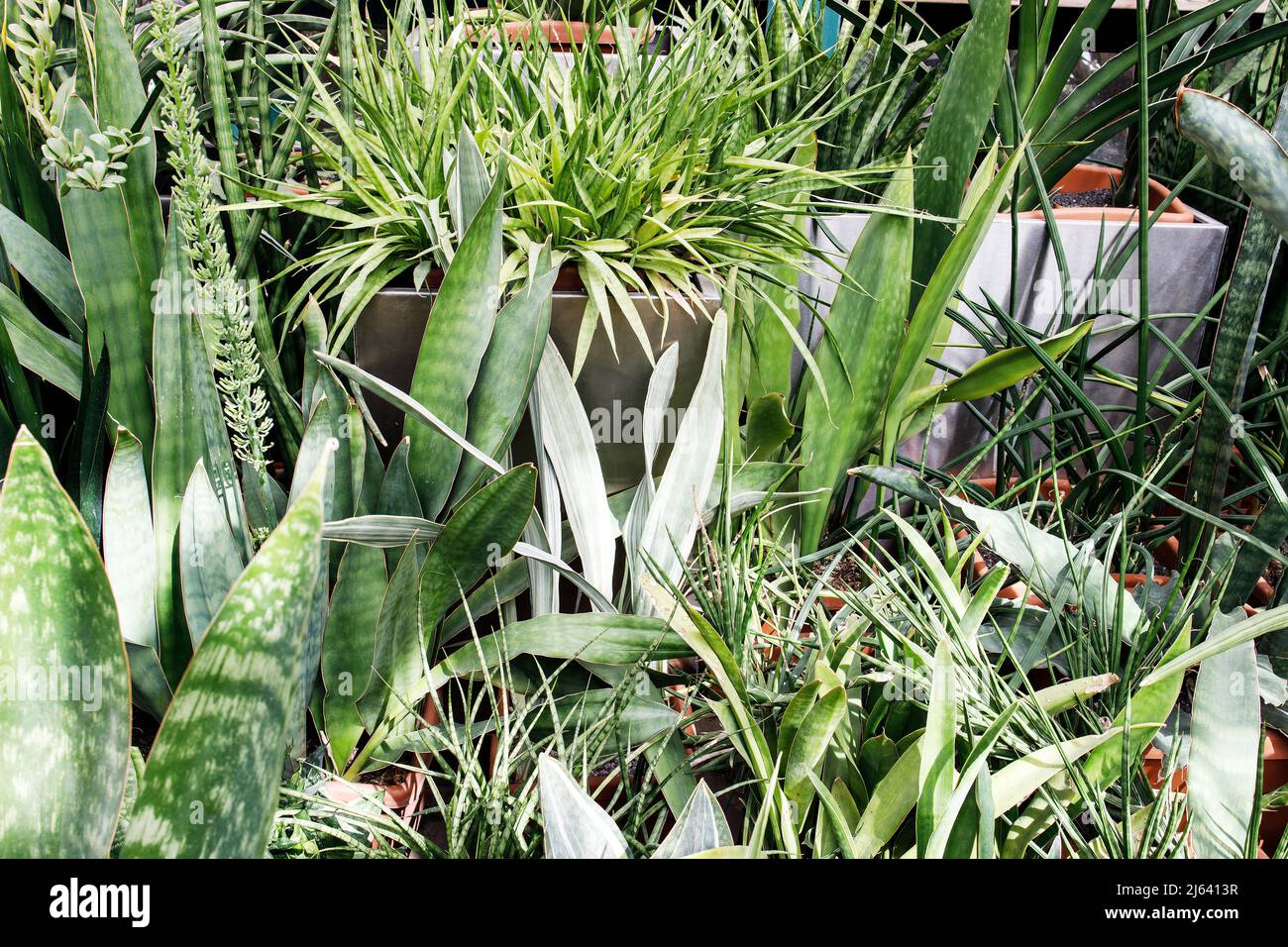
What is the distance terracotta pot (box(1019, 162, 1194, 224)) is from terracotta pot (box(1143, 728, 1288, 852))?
492 millimetres

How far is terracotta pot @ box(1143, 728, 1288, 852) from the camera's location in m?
0.57

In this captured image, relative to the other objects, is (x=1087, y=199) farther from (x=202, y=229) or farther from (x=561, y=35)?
(x=202, y=229)

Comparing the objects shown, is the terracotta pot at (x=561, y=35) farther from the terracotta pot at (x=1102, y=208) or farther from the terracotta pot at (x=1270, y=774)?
the terracotta pot at (x=1270, y=774)

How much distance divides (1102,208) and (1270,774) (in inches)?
23.2

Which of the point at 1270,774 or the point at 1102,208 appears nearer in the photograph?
the point at 1270,774

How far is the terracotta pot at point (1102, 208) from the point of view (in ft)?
2.94

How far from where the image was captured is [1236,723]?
1.57 feet

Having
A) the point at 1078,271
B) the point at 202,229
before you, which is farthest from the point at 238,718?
the point at 1078,271

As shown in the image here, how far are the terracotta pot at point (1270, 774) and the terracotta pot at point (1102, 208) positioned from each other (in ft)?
1.61

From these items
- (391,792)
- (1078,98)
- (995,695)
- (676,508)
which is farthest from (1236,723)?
(1078,98)

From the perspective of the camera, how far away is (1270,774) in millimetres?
→ 594

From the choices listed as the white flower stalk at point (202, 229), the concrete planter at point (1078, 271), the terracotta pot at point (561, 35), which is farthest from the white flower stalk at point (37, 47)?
the concrete planter at point (1078, 271)
